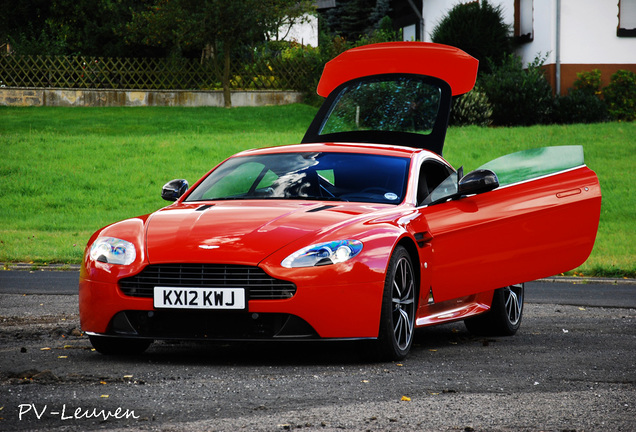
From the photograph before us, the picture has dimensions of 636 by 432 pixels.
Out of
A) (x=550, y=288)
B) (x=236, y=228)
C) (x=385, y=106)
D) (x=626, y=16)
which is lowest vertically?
(x=550, y=288)

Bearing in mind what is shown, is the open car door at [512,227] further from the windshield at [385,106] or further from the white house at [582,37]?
the white house at [582,37]

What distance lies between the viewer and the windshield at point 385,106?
9836mm

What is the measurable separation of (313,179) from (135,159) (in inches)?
718

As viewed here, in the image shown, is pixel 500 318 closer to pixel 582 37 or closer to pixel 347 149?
pixel 347 149

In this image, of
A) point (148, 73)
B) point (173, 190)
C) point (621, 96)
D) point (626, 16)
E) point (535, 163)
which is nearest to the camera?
point (173, 190)

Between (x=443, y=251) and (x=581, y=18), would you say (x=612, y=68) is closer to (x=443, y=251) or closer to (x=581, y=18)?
(x=581, y=18)

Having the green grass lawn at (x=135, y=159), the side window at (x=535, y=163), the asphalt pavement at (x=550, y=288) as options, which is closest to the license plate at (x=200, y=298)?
the side window at (x=535, y=163)

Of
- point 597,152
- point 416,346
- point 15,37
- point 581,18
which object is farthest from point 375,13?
point 416,346

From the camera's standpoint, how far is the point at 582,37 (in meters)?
33.0

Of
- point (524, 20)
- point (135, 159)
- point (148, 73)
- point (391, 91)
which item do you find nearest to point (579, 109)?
point (524, 20)

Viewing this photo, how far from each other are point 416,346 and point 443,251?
32.6 inches

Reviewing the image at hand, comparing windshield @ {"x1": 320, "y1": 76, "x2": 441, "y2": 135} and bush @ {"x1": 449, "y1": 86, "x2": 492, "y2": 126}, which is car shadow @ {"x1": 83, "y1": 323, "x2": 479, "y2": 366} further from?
bush @ {"x1": 449, "y1": 86, "x2": 492, "y2": 126}

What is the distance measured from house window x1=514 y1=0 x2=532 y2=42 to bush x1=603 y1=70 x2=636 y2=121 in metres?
3.30

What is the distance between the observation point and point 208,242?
6258mm
